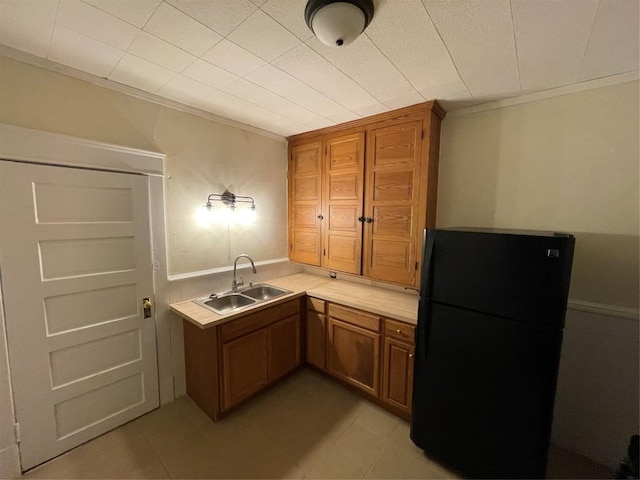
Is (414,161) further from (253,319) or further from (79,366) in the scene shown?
(79,366)

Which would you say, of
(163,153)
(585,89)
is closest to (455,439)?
(585,89)

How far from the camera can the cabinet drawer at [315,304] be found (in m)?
2.40

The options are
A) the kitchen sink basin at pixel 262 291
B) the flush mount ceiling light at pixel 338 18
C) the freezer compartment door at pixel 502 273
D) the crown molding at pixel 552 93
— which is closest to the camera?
the flush mount ceiling light at pixel 338 18

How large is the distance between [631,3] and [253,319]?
2600 mm

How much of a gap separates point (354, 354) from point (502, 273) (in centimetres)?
135

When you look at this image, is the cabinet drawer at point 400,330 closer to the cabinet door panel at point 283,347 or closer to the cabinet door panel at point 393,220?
the cabinet door panel at point 393,220

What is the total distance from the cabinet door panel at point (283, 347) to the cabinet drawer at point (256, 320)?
0.06 meters

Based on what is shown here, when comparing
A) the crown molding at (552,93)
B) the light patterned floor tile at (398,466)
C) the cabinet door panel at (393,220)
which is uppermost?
the crown molding at (552,93)

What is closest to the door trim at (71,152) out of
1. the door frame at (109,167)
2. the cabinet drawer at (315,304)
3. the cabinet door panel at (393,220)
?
the door frame at (109,167)

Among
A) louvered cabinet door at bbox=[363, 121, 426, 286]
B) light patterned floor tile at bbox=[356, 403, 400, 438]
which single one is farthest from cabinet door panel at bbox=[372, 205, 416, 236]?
light patterned floor tile at bbox=[356, 403, 400, 438]

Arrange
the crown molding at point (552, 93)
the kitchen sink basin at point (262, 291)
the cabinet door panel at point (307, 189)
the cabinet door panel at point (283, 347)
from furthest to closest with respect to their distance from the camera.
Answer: the cabinet door panel at point (307, 189) → the kitchen sink basin at point (262, 291) → the cabinet door panel at point (283, 347) → the crown molding at point (552, 93)

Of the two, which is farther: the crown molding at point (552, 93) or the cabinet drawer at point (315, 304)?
the cabinet drawer at point (315, 304)

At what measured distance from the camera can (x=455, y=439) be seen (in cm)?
155

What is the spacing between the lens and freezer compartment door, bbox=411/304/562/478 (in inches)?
51.9
